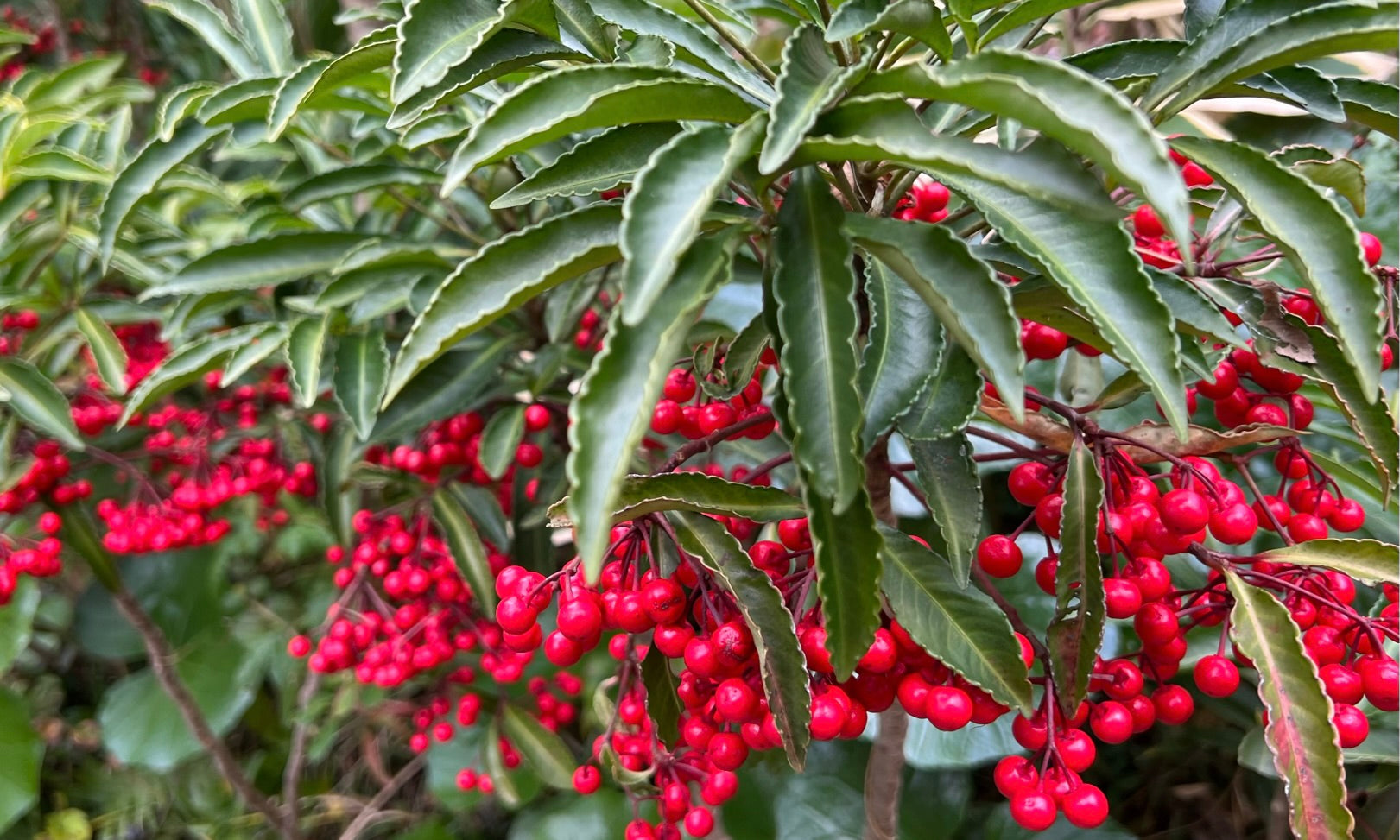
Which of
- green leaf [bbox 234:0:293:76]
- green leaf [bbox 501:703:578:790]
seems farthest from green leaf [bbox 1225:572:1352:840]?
green leaf [bbox 234:0:293:76]

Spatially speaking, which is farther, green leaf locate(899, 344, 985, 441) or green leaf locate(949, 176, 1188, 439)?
green leaf locate(899, 344, 985, 441)

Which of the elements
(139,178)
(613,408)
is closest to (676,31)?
(613,408)

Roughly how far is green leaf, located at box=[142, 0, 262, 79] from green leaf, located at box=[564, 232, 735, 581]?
995 millimetres

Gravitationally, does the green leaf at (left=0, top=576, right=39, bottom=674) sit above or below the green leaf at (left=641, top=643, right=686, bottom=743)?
below

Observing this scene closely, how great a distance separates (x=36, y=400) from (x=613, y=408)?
1.30 metres

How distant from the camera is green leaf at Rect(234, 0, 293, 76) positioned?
1.18m

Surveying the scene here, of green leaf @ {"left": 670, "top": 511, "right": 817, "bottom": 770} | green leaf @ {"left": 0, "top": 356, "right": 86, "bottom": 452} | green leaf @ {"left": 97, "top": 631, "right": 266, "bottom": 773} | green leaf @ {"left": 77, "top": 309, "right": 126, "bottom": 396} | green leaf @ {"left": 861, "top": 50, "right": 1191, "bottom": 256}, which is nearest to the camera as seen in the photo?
green leaf @ {"left": 861, "top": 50, "right": 1191, "bottom": 256}

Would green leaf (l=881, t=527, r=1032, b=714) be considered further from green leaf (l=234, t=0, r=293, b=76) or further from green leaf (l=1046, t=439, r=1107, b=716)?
green leaf (l=234, t=0, r=293, b=76)

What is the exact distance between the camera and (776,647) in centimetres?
62

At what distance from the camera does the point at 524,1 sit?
617 mm

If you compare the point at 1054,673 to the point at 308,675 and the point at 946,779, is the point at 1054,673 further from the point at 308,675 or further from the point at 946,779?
the point at 308,675

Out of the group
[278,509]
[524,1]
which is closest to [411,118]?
[524,1]

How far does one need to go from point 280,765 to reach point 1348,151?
2.83 meters

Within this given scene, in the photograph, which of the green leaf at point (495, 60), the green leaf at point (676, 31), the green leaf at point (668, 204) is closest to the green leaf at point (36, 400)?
the green leaf at point (495, 60)
